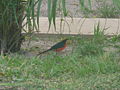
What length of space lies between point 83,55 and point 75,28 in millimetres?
1346

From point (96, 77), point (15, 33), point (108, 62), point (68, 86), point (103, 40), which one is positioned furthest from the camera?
point (103, 40)

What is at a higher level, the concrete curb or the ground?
the concrete curb

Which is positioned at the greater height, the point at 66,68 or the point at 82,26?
the point at 82,26

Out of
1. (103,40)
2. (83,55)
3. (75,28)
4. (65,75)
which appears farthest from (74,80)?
(75,28)

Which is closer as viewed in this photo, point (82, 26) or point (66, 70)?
point (66, 70)

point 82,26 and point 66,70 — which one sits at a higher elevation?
point 82,26

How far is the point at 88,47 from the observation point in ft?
19.2

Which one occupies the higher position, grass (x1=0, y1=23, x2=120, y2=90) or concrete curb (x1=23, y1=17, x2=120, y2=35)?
concrete curb (x1=23, y1=17, x2=120, y2=35)

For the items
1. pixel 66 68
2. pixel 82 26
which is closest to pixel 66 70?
pixel 66 68

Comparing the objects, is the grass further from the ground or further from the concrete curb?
the concrete curb

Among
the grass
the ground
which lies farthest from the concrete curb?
the grass

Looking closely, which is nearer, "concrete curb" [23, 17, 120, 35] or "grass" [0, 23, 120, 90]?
"grass" [0, 23, 120, 90]

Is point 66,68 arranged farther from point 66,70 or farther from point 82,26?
point 82,26

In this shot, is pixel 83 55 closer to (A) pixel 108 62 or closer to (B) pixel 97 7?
(A) pixel 108 62
